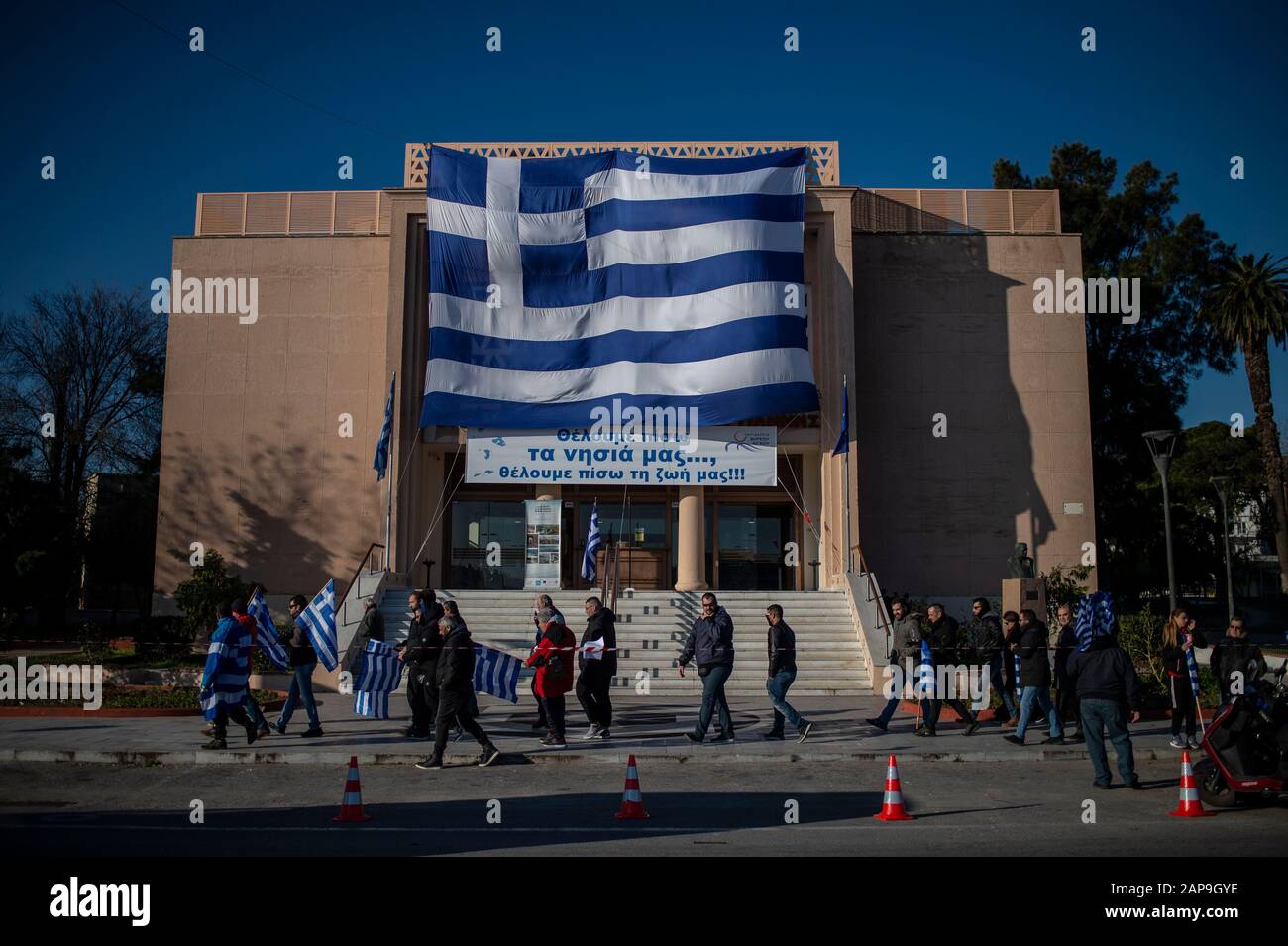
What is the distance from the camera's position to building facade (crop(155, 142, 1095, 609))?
26.9m

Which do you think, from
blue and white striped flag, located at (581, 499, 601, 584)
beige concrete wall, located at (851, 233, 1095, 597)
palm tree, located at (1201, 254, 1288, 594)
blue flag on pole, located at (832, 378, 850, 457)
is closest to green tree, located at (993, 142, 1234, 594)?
palm tree, located at (1201, 254, 1288, 594)

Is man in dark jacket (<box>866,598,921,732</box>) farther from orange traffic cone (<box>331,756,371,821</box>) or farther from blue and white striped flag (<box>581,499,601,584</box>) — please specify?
blue and white striped flag (<box>581,499,601,584</box>)

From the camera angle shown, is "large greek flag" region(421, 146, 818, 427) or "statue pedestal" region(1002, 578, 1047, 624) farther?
"large greek flag" region(421, 146, 818, 427)

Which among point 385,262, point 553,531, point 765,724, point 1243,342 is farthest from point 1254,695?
point 1243,342

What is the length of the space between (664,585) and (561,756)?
17166 millimetres

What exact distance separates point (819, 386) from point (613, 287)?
5.75 m

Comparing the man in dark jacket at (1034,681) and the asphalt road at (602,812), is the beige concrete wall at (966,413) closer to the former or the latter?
the man in dark jacket at (1034,681)

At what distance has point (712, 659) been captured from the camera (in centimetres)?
1340

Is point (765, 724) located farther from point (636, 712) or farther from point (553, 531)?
point (553, 531)

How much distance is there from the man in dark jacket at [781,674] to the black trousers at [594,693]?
2.15 m

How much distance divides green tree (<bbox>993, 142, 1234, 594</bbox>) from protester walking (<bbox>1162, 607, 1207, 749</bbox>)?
26.2 metres

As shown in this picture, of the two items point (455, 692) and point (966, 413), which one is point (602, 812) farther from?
point (966, 413)

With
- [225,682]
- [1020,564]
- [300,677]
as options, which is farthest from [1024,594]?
[225,682]

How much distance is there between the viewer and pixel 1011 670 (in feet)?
48.7
